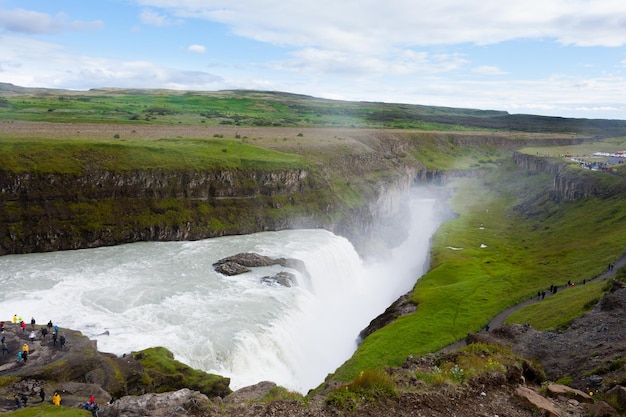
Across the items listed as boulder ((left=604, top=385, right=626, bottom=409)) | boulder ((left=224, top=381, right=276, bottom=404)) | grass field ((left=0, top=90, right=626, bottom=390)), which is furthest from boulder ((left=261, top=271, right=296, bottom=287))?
boulder ((left=604, top=385, right=626, bottom=409))

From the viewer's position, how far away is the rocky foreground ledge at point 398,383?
2142 cm

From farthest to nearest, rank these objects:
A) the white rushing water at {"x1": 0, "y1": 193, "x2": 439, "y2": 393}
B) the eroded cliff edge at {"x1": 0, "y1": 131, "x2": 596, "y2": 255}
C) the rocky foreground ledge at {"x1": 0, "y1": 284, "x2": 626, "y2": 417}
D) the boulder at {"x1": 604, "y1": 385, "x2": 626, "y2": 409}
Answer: the eroded cliff edge at {"x1": 0, "y1": 131, "x2": 596, "y2": 255} < the white rushing water at {"x1": 0, "y1": 193, "x2": 439, "y2": 393} < the rocky foreground ledge at {"x1": 0, "y1": 284, "x2": 626, "y2": 417} < the boulder at {"x1": 604, "y1": 385, "x2": 626, "y2": 409}

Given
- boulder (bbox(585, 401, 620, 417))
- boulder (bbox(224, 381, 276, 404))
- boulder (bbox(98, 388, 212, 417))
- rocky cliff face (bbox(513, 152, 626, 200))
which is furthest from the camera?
rocky cliff face (bbox(513, 152, 626, 200))

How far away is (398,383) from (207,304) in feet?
95.0

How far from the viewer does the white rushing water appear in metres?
A: 40.3

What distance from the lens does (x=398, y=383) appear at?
23484 millimetres

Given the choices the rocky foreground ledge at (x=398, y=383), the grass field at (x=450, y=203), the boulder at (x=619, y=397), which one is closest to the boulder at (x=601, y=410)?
the rocky foreground ledge at (x=398, y=383)

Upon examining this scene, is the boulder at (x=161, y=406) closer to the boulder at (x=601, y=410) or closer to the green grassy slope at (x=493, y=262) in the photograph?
the boulder at (x=601, y=410)

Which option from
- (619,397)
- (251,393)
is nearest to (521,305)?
(619,397)

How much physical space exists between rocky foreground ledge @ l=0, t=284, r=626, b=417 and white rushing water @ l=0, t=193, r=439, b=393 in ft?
13.9

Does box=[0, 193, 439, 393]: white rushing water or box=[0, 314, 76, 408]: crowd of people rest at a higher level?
box=[0, 314, 76, 408]: crowd of people

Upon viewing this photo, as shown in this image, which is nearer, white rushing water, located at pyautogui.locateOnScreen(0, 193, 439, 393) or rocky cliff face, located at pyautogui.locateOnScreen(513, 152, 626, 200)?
white rushing water, located at pyautogui.locateOnScreen(0, 193, 439, 393)

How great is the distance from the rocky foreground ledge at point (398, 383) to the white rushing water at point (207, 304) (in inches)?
167

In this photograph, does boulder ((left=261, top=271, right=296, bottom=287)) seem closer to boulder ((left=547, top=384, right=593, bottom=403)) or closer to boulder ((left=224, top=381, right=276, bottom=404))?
boulder ((left=224, top=381, right=276, bottom=404))
